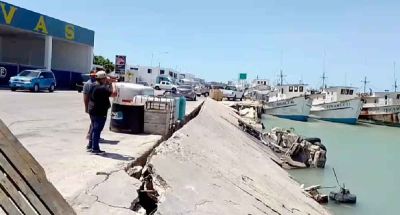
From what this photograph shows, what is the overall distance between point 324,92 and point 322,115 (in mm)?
4736

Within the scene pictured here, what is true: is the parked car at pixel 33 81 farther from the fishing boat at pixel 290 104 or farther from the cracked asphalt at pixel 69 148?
the fishing boat at pixel 290 104

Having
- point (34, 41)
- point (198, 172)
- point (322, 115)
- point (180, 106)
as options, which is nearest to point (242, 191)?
point (198, 172)

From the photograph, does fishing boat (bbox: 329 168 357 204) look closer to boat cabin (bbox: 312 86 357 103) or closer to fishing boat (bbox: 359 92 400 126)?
boat cabin (bbox: 312 86 357 103)

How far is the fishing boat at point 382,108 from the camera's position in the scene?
7075 centimetres

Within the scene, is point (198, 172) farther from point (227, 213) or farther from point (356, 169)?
point (356, 169)

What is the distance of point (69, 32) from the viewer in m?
46.9

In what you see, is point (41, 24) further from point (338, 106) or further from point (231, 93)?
point (338, 106)

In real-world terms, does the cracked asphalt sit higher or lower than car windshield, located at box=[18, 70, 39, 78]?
lower

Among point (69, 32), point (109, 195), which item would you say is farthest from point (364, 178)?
point (69, 32)

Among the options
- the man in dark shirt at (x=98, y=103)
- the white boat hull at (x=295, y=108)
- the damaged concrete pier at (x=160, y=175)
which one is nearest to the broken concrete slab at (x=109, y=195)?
the damaged concrete pier at (x=160, y=175)

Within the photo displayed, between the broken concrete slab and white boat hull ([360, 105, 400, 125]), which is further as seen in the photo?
white boat hull ([360, 105, 400, 125])

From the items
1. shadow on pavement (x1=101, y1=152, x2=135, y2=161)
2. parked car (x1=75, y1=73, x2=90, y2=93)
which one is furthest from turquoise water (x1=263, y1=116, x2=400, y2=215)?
parked car (x1=75, y1=73, x2=90, y2=93)

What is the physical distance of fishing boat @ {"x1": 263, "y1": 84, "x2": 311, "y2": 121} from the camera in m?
64.9

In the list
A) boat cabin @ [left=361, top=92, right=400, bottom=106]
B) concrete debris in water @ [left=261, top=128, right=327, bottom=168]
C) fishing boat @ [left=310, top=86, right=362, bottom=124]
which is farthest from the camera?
boat cabin @ [left=361, top=92, right=400, bottom=106]
